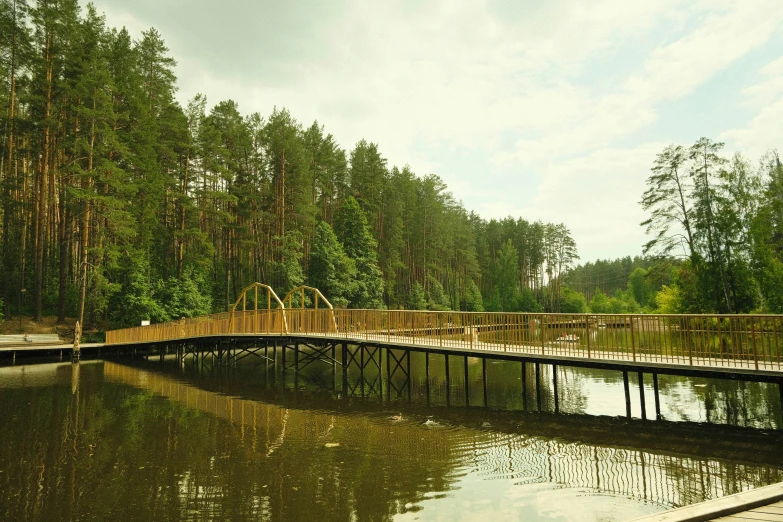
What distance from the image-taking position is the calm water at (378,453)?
7.35 m

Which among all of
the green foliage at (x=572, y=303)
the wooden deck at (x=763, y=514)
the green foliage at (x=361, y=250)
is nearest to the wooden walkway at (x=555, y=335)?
the wooden deck at (x=763, y=514)

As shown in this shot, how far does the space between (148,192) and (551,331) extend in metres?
34.0

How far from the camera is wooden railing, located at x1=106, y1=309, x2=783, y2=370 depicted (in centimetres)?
1123

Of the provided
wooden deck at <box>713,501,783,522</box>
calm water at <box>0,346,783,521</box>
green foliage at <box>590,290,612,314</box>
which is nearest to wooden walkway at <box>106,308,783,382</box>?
calm water at <box>0,346,783,521</box>

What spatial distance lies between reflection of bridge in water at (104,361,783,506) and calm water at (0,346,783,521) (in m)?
0.05

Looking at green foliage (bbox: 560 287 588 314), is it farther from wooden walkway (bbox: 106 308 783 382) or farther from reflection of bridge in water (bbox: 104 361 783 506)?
reflection of bridge in water (bbox: 104 361 783 506)

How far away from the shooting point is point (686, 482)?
7.90 metres

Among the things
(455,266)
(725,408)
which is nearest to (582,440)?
(725,408)

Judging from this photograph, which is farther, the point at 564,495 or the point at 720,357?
the point at 720,357

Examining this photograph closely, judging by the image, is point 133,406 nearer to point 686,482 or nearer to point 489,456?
point 489,456

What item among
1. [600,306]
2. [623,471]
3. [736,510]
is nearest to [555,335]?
[623,471]

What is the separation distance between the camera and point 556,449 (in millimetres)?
10156

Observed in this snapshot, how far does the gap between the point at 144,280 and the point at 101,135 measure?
11136 mm

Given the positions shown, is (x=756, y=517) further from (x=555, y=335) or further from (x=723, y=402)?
(x=723, y=402)
